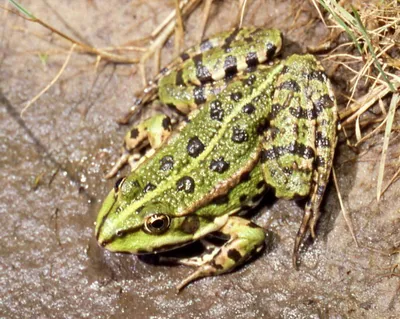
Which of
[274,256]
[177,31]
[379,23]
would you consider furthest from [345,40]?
[274,256]

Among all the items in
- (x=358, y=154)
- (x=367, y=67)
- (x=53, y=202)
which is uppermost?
(x=53, y=202)

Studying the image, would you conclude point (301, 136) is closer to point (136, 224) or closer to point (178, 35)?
point (136, 224)

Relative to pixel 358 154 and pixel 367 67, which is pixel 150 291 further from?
pixel 367 67

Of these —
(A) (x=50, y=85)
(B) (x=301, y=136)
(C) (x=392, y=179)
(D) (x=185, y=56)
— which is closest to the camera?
(B) (x=301, y=136)

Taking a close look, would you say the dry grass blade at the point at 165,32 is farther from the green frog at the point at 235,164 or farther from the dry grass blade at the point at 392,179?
the dry grass blade at the point at 392,179

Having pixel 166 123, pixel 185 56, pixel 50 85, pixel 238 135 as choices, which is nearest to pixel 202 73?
pixel 185 56
